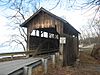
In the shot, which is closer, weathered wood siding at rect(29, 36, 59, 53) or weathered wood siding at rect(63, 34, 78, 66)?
weathered wood siding at rect(63, 34, 78, 66)

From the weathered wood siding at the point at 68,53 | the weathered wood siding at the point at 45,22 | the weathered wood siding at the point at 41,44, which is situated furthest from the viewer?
the weathered wood siding at the point at 41,44

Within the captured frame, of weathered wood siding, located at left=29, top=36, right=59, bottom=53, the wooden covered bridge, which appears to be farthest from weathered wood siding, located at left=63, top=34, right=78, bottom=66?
weathered wood siding, located at left=29, top=36, right=59, bottom=53

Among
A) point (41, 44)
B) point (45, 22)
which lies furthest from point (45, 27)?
point (41, 44)

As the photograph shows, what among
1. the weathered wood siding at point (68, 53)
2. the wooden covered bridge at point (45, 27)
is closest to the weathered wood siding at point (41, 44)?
the wooden covered bridge at point (45, 27)

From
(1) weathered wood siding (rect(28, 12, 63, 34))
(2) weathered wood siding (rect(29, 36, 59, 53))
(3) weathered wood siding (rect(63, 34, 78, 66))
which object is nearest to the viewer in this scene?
(3) weathered wood siding (rect(63, 34, 78, 66))

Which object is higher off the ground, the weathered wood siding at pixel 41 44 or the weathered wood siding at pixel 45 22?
the weathered wood siding at pixel 45 22

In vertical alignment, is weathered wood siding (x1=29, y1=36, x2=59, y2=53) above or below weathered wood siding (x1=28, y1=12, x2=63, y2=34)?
below

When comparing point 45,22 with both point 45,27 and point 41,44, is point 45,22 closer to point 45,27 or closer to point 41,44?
point 45,27

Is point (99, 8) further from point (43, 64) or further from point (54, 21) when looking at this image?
point (54, 21)

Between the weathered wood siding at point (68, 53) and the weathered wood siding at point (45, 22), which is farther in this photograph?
the weathered wood siding at point (45, 22)

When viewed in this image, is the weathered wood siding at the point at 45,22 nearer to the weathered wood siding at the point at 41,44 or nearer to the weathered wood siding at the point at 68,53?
the weathered wood siding at the point at 68,53

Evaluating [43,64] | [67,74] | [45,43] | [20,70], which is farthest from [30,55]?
[20,70]

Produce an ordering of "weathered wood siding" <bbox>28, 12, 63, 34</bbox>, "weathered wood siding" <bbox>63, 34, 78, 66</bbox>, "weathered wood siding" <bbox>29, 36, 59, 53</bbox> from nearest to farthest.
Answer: "weathered wood siding" <bbox>63, 34, 78, 66</bbox>, "weathered wood siding" <bbox>28, 12, 63, 34</bbox>, "weathered wood siding" <bbox>29, 36, 59, 53</bbox>

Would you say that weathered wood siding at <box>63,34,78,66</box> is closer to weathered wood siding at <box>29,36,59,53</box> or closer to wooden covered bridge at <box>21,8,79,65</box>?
wooden covered bridge at <box>21,8,79,65</box>
